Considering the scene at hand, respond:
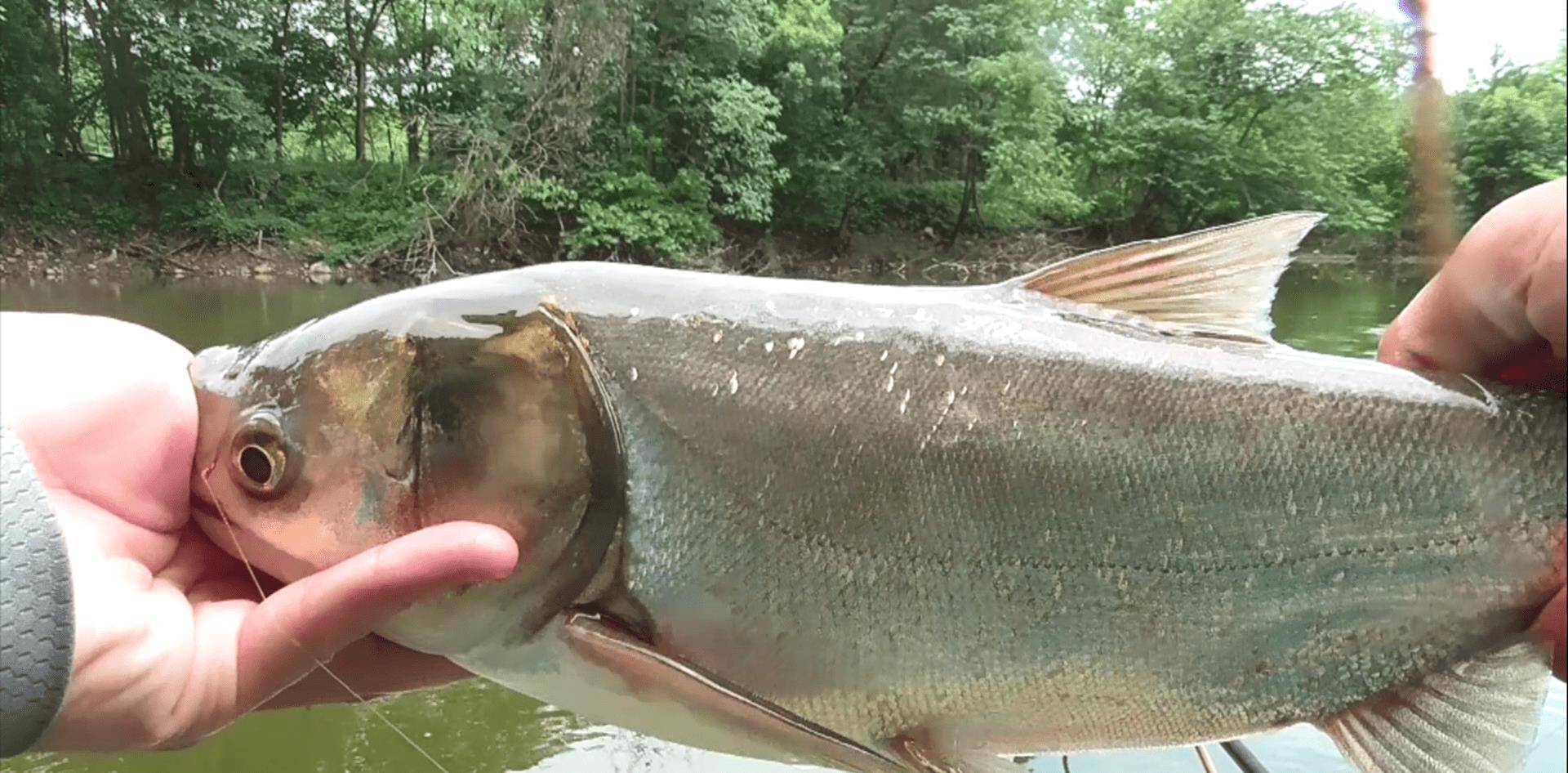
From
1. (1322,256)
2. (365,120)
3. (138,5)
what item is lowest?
(1322,256)

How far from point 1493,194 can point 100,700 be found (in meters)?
15.3

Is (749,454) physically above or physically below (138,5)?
below

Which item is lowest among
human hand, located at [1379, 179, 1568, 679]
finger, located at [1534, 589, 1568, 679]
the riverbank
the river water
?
Answer: the river water

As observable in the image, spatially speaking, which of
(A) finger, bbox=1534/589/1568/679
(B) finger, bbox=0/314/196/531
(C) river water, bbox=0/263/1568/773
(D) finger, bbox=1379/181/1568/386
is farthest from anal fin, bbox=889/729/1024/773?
(C) river water, bbox=0/263/1568/773

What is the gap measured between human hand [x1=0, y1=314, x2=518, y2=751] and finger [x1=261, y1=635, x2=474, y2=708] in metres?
0.27

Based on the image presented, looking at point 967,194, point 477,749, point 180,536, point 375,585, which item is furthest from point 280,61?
point 375,585

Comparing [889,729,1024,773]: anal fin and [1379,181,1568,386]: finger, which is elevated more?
[1379,181,1568,386]: finger

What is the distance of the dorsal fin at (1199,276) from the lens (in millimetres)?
1864

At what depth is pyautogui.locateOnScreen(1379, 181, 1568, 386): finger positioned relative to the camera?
1528 mm

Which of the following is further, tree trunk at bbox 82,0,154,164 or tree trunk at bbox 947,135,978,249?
tree trunk at bbox 947,135,978,249

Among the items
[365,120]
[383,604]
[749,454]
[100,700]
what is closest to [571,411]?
Answer: [749,454]

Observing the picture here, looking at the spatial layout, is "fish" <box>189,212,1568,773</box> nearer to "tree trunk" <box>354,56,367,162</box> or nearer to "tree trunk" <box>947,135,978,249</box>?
"tree trunk" <box>947,135,978,249</box>

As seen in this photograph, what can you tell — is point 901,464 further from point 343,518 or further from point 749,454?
point 343,518

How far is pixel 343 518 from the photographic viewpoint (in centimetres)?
170
